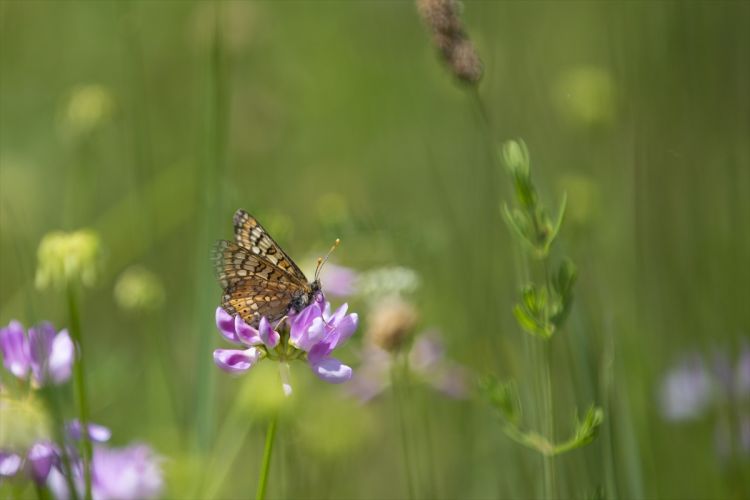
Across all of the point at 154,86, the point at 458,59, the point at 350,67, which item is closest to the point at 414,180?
the point at 350,67

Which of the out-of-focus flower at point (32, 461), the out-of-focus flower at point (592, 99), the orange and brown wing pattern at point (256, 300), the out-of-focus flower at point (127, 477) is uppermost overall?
the out-of-focus flower at point (32, 461)

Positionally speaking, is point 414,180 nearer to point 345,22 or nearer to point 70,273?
point 345,22

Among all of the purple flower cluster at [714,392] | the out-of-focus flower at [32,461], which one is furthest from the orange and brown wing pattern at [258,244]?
the purple flower cluster at [714,392]

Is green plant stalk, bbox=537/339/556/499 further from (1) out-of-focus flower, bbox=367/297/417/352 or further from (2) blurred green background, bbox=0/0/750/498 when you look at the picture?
(1) out-of-focus flower, bbox=367/297/417/352

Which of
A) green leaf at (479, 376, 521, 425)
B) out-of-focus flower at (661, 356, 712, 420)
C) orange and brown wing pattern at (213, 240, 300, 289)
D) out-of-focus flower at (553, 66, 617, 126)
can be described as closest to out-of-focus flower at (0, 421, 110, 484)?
orange and brown wing pattern at (213, 240, 300, 289)

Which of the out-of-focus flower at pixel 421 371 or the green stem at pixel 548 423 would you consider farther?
the out-of-focus flower at pixel 421 371

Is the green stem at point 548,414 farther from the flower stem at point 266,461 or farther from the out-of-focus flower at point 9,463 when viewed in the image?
the out-of-focus flower at point 9,463

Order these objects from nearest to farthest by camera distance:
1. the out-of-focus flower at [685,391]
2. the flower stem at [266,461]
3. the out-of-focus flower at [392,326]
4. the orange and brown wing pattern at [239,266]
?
1. the flower stem at [266,461]
2. the orange and brown wing pattern at [239,266]
3. the out-of-focus flower at [392,326]
4. the out-of-focus flower at [685,391]

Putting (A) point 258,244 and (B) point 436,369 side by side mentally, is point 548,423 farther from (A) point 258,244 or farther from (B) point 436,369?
(B) point 436,369
